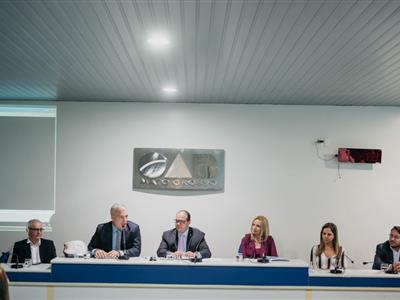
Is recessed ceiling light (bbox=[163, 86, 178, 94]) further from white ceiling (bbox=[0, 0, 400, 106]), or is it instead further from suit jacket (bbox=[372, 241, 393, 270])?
suit jacket (bbox=[372, 241, 393, 270])

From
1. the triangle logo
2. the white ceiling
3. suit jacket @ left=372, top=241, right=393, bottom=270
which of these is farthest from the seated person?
the triangle logo

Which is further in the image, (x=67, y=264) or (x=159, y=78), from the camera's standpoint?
(x=159, y=78)

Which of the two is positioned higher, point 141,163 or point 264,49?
point 264,49

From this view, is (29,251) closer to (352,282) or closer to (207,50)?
(207,50)

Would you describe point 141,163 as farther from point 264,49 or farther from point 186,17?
point 186,17

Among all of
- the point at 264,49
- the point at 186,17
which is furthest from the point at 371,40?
the point at 186,17

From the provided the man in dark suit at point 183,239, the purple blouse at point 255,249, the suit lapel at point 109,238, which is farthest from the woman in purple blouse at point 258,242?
the suit lapel at point 109,238

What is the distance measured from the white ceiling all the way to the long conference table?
1805 millimetres

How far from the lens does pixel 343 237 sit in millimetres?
6070

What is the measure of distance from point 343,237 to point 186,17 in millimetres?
4131

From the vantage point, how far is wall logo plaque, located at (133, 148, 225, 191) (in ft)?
19.8

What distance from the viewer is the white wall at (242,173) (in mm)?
6043

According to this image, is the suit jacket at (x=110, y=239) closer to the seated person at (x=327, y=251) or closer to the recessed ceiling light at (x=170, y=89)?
the recessed ceiling light at (x=170, y=89)

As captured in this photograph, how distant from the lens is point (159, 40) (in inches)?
141
